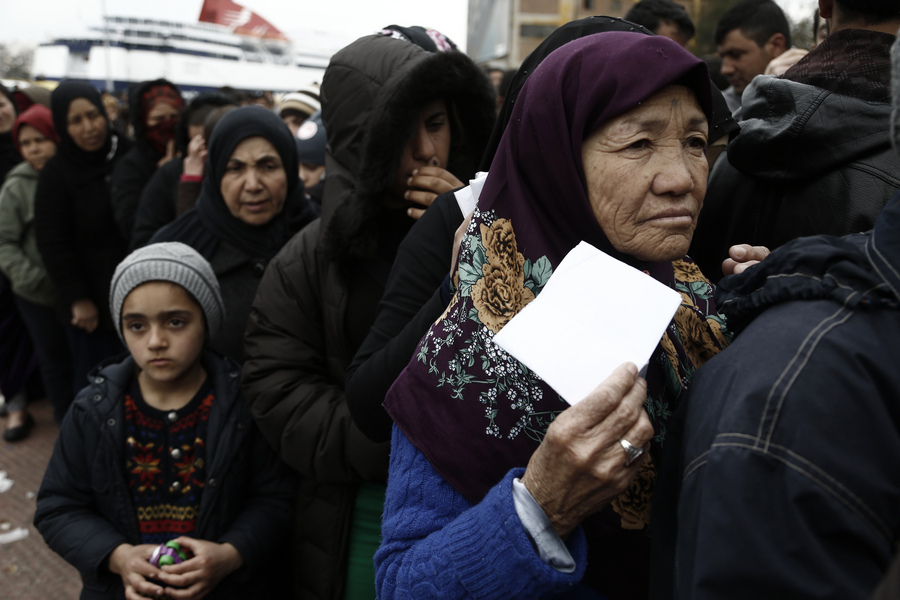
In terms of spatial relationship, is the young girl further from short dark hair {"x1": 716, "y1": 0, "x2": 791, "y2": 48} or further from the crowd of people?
short dark hair {"x1": 716, "y1": 0, "x2": 791, "y2": 48}

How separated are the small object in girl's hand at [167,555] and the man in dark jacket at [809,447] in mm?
1690

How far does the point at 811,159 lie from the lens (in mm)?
1477

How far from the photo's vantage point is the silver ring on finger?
0.96 m

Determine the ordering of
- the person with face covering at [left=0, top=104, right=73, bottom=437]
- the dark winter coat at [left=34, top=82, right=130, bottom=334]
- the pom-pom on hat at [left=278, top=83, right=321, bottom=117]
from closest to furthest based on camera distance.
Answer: the dark winter coat at [left=34, top=82, right=130, bottom=334] < the person with face covering at [left=0, top=104, right=73, bottom=437] < the pom-pom on hat at [left=278, top=83, right=321, bottom=117]

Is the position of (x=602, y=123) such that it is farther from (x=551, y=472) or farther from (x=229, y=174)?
(x=229, y=174)

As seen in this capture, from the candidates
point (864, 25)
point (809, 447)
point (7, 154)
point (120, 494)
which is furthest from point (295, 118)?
point (809, 447)

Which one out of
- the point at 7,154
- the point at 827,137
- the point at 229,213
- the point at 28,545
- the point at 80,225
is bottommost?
the point at 28,545

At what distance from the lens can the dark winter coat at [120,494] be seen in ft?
6.95

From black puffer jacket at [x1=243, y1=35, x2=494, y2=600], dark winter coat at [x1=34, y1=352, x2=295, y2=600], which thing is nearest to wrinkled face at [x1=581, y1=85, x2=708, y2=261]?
black puffer jacket at [x1=243, y1=35, x2=494, y2=600]

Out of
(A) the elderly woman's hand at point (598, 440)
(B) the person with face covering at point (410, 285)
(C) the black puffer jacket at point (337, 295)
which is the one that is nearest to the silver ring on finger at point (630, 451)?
(A) the elderly woman's hand at point (598, 440)

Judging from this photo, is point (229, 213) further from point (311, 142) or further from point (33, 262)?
point (33, 262)

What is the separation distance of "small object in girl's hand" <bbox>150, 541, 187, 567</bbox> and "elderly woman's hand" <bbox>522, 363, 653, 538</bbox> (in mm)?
1544

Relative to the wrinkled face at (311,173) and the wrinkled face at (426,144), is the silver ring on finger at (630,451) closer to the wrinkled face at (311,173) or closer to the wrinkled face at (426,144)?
the wrinkled face at (426,144)

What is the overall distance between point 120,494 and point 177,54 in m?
58.2
